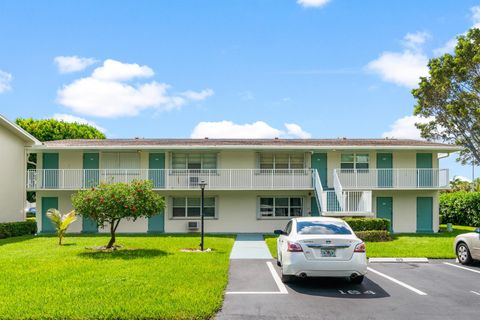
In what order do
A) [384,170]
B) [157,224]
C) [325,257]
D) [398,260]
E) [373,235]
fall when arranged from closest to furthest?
1. [325,257]
2. [398,260]
3. [373,235]
4. [384,170]
5. [157,224]

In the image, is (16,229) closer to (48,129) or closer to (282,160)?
(282,160)

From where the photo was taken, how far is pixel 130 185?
15.0 meters

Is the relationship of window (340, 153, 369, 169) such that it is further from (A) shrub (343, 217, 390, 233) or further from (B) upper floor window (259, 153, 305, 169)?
(A) shrub (343, 217, 390, 233)

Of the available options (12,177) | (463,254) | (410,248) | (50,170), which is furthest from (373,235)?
(12,177)

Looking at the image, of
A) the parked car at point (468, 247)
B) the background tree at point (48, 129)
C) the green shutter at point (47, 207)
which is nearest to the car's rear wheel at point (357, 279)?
the parked car at point (468, 247)

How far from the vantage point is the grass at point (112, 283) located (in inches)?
278

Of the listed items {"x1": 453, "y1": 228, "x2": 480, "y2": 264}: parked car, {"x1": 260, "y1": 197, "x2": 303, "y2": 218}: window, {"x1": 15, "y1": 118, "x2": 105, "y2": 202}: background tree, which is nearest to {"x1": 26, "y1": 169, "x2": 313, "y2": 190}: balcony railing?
{"x1": 260, "y1": 197, "x2": 303, "y2": 218}: window

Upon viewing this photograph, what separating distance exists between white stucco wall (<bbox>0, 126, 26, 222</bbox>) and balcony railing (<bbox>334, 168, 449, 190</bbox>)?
1673cm

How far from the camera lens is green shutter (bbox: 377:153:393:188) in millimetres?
22922

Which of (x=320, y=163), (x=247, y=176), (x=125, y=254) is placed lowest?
(x=125, y=254)

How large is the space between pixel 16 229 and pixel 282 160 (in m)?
13.9

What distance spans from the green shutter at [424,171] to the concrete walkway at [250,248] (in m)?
9.06

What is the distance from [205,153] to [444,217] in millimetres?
18143

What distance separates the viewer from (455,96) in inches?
1136
